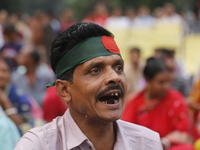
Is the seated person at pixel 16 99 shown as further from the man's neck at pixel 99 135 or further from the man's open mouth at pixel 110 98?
the man's open mouth at pixel 110 98

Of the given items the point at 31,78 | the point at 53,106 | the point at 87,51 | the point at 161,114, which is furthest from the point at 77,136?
the point at 31,78

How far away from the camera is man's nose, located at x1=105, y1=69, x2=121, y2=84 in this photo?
239 cm

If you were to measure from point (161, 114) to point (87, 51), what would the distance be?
2855mm

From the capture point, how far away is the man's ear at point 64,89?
2.55 m

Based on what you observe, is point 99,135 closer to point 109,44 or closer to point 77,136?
point 77,136

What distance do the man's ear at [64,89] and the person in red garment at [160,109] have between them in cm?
256

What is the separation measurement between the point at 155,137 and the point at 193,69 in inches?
313

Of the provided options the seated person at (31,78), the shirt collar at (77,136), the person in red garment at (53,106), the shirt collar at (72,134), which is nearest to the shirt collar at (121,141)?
the shirt collar at (77,136)

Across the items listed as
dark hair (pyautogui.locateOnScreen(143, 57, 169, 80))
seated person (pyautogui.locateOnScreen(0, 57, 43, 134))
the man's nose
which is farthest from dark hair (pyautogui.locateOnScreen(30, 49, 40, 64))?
the man's nose

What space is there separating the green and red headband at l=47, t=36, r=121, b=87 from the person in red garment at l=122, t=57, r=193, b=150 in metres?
2.66

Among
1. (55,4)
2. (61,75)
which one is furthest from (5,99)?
(55,4)

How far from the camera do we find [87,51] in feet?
7.98

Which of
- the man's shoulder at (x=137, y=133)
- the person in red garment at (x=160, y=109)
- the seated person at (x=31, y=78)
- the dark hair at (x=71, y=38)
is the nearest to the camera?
the dark hair at (x=71, y=38)

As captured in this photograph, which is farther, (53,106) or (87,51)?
(53,106)
